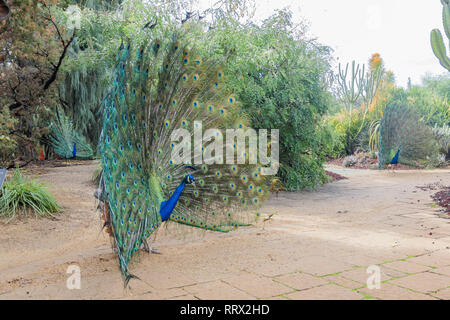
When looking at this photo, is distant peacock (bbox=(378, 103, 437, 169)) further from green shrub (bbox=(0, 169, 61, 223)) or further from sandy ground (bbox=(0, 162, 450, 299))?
green shrub (bbox=(0, 169, 61, 223))

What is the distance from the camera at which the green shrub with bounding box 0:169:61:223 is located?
666cm

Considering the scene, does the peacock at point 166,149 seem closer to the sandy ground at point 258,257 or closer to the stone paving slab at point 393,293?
the sandy ground at point 258,257

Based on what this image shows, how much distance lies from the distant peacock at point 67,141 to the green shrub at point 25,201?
8.73m

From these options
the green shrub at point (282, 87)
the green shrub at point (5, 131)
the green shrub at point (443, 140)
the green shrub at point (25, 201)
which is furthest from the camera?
the green shrub at point (443, 140)

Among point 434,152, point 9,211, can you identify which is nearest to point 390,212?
point 9,211

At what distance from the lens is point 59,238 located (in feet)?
19.5

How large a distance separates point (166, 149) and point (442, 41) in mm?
9143

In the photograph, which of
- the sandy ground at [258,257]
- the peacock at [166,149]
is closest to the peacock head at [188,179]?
the peacock at [166,149]

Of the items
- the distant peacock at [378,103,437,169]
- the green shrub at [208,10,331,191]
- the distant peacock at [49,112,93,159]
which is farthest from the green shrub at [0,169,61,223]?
the distant peacock at [378,103,437,169]

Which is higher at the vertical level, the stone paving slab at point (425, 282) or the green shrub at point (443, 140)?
the green shrub at point (443, 140)

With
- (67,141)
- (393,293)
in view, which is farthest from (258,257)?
(67,141)

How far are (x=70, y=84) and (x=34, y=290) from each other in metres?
14.6

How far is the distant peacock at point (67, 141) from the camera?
15.5m

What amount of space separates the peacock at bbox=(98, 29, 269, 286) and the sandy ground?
47cm
